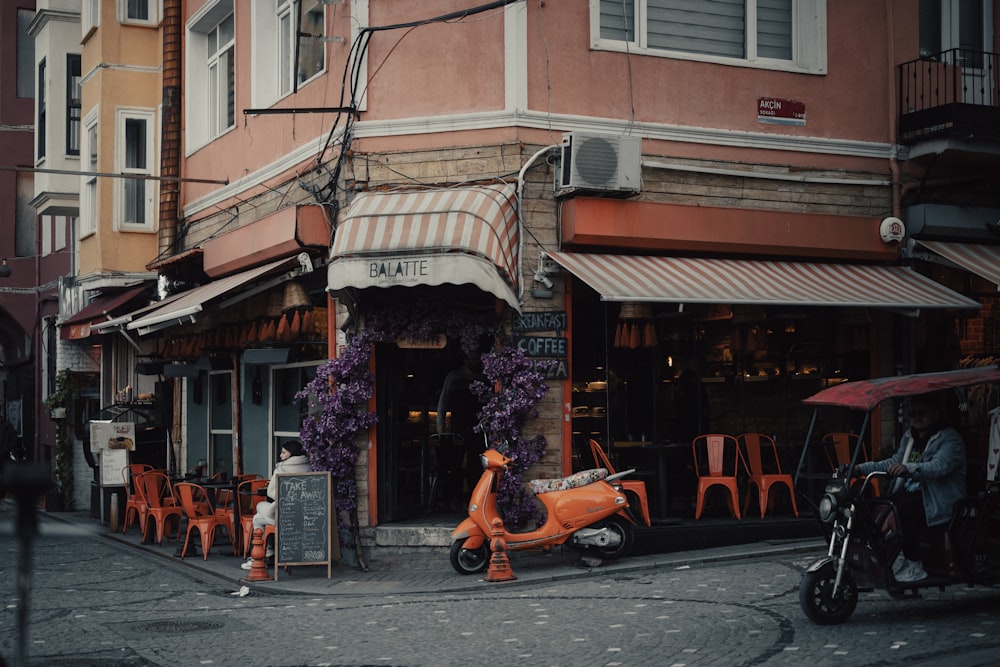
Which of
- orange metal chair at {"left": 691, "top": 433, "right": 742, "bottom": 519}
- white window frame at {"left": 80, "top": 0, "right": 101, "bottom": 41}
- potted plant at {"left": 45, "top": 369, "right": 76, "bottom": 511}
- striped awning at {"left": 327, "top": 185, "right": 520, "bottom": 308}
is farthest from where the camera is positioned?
potted plant at {"left": 45, "top": 369, "right": 76, "bottom": 511}

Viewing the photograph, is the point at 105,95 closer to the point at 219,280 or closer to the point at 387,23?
the point at 219,280

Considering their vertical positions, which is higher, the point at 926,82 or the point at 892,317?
the point at 926,82

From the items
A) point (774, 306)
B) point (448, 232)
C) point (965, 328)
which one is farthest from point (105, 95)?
point (965, 328)

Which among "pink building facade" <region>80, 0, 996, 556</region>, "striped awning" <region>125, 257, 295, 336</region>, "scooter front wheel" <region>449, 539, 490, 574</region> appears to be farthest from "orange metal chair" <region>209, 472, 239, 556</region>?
"scooter front wheel" <region>449, 539, 490, 574</region>

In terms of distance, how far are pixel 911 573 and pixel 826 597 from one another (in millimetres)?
863

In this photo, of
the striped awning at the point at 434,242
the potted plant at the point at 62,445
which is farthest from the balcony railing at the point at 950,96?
the potted plant at the point at 62,445

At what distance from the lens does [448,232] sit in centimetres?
1256

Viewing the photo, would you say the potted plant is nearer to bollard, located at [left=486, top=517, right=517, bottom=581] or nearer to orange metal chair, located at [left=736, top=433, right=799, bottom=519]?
bollard, located at [left=486, top=517, right=517, bottom=581]

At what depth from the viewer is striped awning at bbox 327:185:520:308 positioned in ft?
40.6

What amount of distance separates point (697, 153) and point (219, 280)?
7503mm

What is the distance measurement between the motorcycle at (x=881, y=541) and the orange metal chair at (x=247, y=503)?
7615mm

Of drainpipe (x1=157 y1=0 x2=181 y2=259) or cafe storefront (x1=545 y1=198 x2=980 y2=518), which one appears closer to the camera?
cafe storefront (x1=545 y1=198 x2=980 y2=518)

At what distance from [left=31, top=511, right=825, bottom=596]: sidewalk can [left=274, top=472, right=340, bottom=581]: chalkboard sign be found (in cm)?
25

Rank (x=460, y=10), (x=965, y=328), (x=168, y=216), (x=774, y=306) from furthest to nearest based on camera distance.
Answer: (x=168, y=216) < (x=965, y=328) < (x=774, y=306) < (x=460, y=10)
